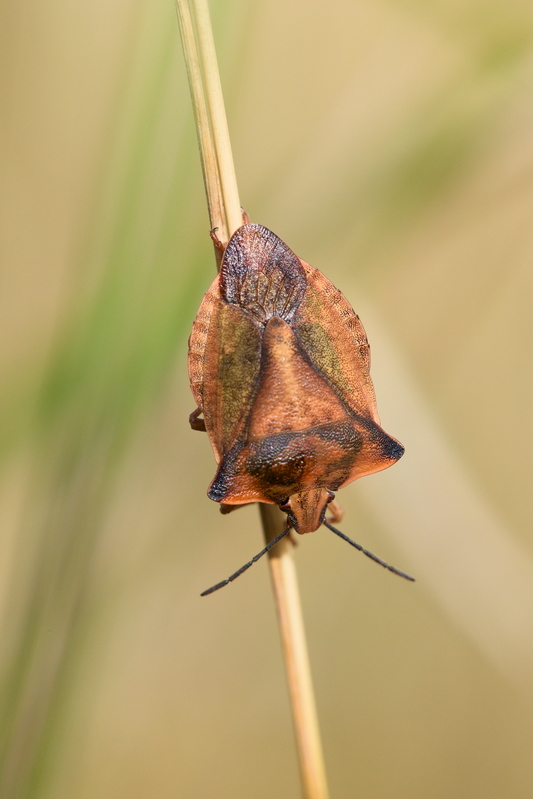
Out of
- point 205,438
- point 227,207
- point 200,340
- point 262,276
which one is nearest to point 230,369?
point 200,340

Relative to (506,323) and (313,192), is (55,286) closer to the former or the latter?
(313,192)

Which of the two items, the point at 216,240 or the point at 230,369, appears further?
the point at 230,369

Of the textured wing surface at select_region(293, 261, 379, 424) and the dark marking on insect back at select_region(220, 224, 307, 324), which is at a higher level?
the dark marking on insect back at select_region(220, 224, 307, 324)

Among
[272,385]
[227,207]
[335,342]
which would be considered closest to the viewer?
[227,207]

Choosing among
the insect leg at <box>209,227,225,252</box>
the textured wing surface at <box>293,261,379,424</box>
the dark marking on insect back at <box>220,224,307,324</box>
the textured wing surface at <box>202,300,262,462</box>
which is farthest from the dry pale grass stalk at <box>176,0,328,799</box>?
the textured wing surface at <box>293,261,379,424</box>

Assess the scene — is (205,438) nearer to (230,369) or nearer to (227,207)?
(230,369)

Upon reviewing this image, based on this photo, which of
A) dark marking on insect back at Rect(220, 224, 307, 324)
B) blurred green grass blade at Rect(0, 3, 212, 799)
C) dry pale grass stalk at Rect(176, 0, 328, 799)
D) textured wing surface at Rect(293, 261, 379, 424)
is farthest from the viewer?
textured wing surface at Rect(293, 261, 379, 424)

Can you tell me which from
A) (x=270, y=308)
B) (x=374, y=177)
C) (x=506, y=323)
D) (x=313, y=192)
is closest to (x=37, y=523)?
(x=270, y=308)

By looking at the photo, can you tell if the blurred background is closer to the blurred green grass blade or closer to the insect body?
the blurred green grass blade
